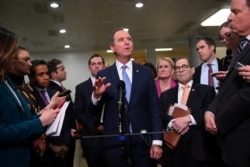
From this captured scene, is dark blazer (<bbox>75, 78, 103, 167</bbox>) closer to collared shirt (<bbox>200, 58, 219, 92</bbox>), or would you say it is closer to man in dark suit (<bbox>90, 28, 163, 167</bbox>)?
man in dark suit (<bbox>90, 28, 163, 167</bbox>)

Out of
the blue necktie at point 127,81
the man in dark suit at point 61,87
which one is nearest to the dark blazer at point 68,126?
the man in dark suit at point 61,87

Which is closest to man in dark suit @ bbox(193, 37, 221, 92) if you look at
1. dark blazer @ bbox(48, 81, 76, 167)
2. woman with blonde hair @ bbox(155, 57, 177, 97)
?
woman with blonde hair @ bbox(155, 57, 177, 97)

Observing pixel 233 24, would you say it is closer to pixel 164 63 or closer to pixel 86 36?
pixel 164 63

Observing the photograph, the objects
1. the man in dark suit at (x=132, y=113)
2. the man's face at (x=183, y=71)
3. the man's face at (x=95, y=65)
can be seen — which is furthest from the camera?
the man's face at (x=95, y=65)

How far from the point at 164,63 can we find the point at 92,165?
156 cm

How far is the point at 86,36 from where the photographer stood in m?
10.6

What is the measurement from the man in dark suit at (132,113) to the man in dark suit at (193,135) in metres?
0.30

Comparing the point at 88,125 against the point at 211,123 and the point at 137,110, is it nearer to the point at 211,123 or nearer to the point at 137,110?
the point at 137,110

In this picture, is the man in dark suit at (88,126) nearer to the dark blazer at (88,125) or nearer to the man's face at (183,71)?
the dark blazer at (88,125)

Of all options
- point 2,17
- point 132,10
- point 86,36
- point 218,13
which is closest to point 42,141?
point 132,10

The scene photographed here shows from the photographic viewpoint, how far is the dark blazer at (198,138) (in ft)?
8.71

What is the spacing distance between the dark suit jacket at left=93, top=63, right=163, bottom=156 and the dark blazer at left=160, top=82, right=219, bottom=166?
16.2 inches

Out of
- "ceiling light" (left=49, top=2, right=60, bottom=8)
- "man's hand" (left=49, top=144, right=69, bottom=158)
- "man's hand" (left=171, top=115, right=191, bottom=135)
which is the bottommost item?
"man's hand" (left=49, top=144, right=69, bottom=158)

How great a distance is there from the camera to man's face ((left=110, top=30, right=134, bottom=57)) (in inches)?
101
